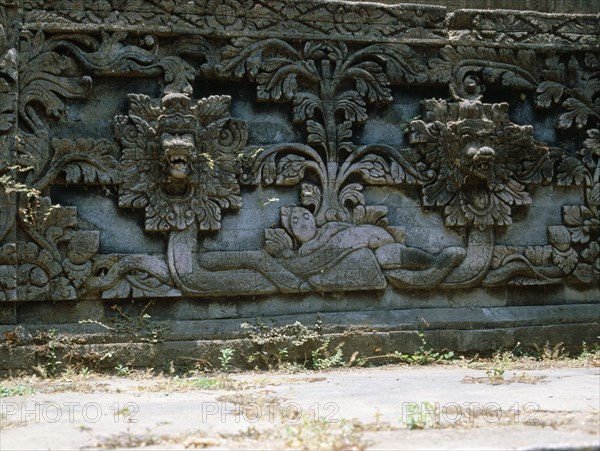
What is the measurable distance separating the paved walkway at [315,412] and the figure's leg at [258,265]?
0.88 meters

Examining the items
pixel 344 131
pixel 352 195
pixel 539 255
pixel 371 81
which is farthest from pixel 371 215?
pixel 539 255

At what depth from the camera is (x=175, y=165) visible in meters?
7.58

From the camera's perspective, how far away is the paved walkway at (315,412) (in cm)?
479

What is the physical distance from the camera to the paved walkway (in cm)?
479

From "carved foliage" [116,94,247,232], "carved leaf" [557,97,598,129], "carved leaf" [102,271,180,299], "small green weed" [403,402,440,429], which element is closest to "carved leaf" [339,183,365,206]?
"carved foliage" [116,94,247,232]

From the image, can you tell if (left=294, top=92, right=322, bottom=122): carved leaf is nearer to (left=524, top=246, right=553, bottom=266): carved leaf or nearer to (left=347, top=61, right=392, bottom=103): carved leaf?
(left=347, top=61, right=392, bottom=103): carved leaf

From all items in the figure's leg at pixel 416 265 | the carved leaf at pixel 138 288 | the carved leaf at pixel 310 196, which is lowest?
the carved leaf at pixel 138 288

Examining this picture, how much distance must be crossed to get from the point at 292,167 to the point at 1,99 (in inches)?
102

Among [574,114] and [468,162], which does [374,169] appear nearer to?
[468,162]

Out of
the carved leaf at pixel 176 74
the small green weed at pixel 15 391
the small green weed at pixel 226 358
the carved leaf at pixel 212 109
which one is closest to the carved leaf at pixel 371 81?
the carved leaf at pixel 212 109

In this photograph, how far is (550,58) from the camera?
882 cm

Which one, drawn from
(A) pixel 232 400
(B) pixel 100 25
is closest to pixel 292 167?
(B) pixel 100 25

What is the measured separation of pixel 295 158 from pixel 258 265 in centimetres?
105

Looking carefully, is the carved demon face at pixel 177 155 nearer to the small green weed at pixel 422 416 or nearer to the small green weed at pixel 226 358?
the small green weed at pixel 226 358
